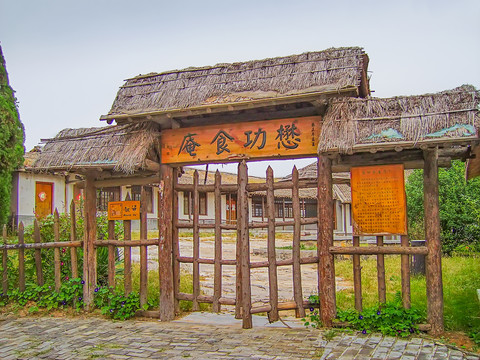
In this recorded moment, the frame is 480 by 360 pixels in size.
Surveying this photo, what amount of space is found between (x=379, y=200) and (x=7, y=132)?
12128 mm

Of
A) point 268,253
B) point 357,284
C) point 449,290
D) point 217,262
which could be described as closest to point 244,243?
point 268,253

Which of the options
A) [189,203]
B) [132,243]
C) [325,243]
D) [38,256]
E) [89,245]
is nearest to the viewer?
[325,243]

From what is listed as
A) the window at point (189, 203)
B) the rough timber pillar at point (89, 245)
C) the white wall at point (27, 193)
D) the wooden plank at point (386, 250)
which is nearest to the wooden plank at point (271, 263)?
the wooden plank at point (386, 250)

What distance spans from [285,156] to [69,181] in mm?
17104

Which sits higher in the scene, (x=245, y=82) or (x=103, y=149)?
(x=245, y=82)

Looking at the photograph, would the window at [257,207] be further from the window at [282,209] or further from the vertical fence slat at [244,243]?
the vertical fence slat at [244,243]

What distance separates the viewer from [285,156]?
616 centimetres

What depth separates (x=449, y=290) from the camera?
25.5ft

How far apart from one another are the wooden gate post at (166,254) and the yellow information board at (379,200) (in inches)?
111

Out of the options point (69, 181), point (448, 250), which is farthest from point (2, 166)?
point (448, 250)

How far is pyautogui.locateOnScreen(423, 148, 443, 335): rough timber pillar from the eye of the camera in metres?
5.31

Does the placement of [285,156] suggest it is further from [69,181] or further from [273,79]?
[69,181]

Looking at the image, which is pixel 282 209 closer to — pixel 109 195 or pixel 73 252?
pixel 109 195

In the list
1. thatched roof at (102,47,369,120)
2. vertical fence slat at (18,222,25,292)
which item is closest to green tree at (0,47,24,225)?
vertical fence slat at (18,222,25,292)
